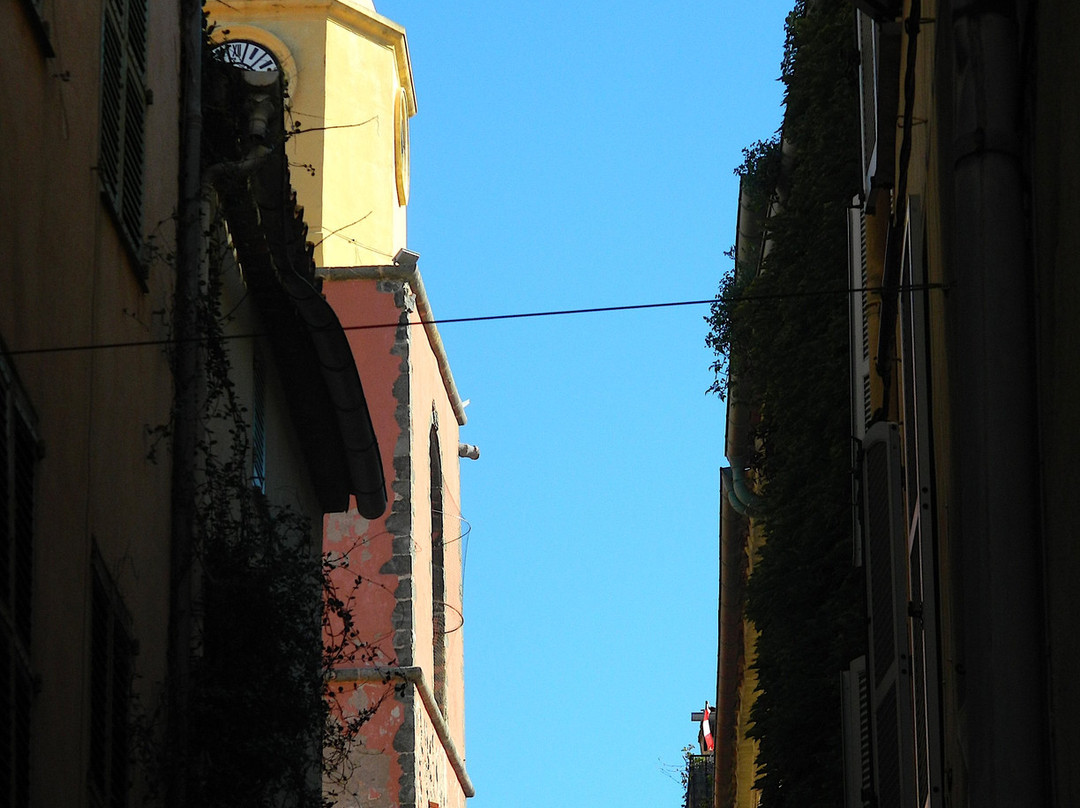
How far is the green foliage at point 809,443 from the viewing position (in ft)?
37.5

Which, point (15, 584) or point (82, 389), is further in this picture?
point (82, 389)

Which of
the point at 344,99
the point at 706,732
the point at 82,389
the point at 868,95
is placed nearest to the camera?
the point at 82,389

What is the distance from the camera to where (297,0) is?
2591 cm

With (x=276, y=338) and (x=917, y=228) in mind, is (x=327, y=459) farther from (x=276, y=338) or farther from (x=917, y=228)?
(x=917, y=228)

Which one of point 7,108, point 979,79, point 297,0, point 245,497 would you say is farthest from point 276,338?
point 297,0

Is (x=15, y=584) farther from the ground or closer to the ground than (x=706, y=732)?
closer to the ground

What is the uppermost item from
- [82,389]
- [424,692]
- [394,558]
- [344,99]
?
[344,99]

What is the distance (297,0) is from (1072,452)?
77.1 ft

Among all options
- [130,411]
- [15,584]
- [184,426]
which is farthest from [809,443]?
[15,584]

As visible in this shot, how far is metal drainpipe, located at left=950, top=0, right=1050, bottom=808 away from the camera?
150 inches

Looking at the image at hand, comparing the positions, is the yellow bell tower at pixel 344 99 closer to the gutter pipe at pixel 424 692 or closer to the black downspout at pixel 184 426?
the gutter pipe at pixel 424 692

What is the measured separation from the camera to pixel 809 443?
1195 cm

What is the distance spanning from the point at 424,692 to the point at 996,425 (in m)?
19.5

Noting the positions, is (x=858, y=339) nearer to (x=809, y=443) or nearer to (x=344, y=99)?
(x=809, y=443)
